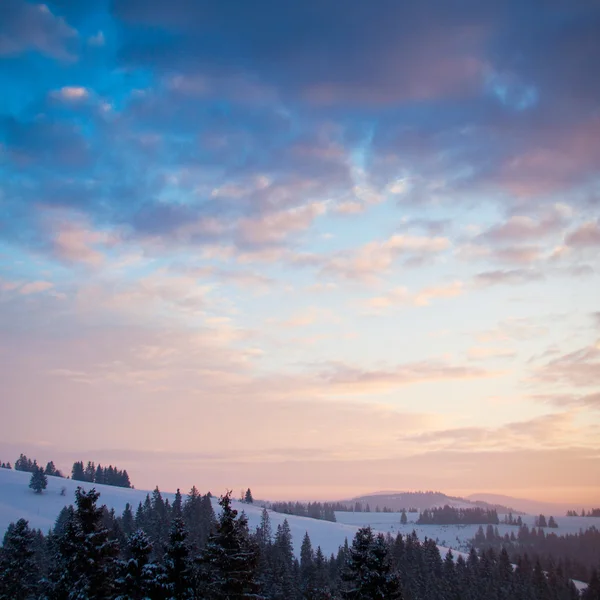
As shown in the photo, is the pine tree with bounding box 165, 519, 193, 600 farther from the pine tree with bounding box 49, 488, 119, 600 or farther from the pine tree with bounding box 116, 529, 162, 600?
the pine tree with bounding box 49, 488, 119, 600

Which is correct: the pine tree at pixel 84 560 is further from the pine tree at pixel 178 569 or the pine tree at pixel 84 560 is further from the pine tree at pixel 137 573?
the pine tree at pixel 178 569

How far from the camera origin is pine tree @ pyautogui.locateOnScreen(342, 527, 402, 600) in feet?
128

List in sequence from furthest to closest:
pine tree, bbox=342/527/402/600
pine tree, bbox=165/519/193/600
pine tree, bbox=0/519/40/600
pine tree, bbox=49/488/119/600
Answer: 1. pine tree, bbox=0/519/40/600
2. pine tree, bbox=342/527/402/600
3. pine tree, bbox=49/488/119/600
4. pine tree, bbox=165/519/193/600

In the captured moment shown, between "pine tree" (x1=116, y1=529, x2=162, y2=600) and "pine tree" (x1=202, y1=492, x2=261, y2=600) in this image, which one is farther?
"pine tree" (x1=116, y1=529, x2=162, y2=600)

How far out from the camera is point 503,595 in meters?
124

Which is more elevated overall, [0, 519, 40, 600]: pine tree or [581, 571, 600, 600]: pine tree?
[0, 519, 40, 600]: pine tree

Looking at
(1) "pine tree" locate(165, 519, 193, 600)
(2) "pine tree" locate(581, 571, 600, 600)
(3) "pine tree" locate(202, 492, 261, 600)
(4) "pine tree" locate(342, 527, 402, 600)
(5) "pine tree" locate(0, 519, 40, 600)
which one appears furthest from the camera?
(2) "pine tree" locate(581, 571, 600, 600)

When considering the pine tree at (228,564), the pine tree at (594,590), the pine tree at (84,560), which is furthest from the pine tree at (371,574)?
the pine tree at (594,590)

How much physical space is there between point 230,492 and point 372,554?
10.5m

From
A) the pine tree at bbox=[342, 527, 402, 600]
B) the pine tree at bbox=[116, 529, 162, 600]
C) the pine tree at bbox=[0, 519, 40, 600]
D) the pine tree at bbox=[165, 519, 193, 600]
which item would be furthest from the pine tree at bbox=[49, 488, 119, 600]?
the pine tree at bbox=[342, 527, 402, 600]

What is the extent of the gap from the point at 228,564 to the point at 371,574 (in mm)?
9554

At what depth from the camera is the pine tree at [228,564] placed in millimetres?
36844

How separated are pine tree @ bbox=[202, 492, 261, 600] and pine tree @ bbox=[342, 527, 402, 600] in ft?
22.1

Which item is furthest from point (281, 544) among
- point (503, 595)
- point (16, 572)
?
point (16, 572)
